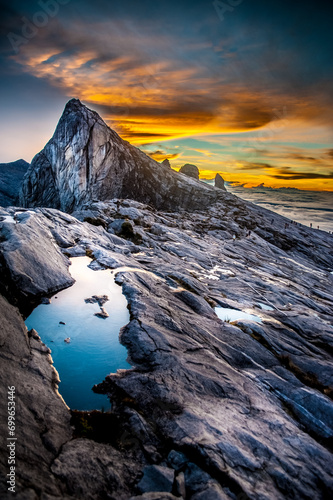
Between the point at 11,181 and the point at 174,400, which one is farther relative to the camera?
the point at 11,181

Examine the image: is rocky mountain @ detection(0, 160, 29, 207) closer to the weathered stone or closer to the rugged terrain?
the rugged terrain

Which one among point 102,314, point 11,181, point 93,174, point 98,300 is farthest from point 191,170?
point 102,314

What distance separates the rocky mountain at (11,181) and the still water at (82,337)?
10533 cm

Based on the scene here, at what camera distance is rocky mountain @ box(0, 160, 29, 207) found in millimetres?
113619

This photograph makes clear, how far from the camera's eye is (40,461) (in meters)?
6.95

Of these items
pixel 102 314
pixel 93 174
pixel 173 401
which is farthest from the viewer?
pixel 93 174

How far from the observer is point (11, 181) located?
13075 centimetres

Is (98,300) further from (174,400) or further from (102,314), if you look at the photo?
(174,400)

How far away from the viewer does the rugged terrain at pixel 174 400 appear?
744 cm

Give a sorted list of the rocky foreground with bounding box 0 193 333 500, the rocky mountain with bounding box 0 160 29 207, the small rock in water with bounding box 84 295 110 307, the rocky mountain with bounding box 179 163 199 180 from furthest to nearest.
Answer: the rocky mountain with bounding box 179 163 199 180
the rocky mountain with bounding box 0 160 29 207
the small rock in water with bounding box 84 295 110 307
the rocky foreground with bounding box 0 193 333 500

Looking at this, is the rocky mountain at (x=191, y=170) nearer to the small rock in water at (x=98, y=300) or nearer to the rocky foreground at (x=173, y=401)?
the rocky foreground at (x=173, y=401)

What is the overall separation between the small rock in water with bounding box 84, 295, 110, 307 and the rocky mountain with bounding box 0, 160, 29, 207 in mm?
105469

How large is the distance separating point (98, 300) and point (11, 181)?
146 metres

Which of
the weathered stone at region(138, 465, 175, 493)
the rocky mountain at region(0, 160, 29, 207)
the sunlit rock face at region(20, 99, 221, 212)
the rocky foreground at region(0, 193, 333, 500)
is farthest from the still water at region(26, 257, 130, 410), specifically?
the rocky mountain at region(0, 160, 29, 207)
